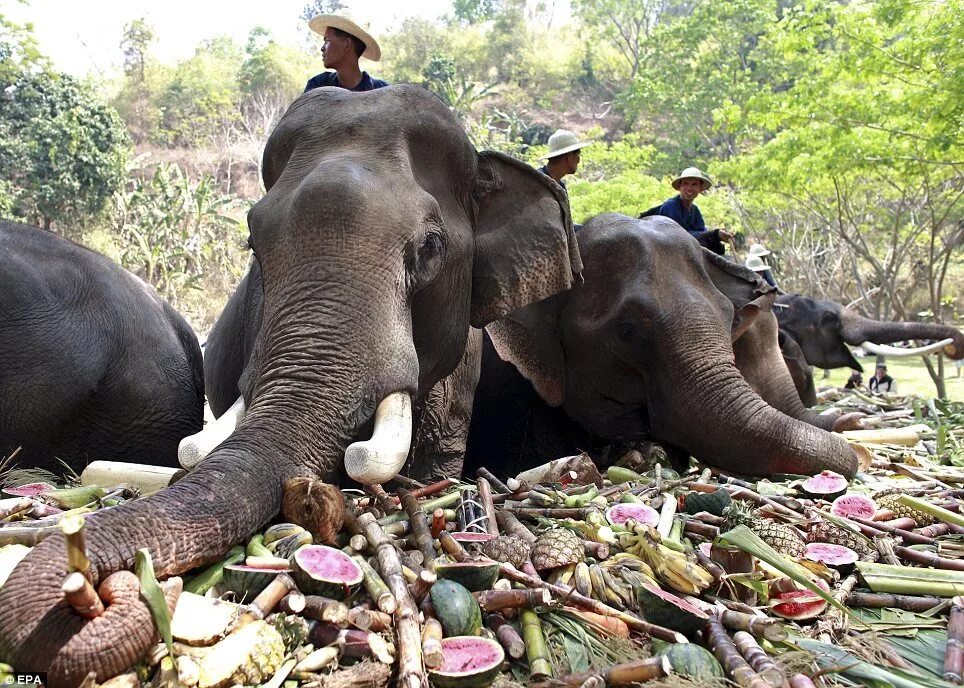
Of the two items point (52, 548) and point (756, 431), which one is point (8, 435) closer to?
point (52, 548)

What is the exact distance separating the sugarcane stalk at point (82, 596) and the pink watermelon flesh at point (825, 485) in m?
3.18

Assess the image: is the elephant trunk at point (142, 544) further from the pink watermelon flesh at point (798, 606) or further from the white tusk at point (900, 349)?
the white tusk at point (900, 349)

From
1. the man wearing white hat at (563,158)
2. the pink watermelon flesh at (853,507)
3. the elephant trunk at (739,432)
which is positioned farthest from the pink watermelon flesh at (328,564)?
the man wearing white hat at (563,158)

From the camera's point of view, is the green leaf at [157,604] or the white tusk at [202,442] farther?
the white tusk at [202,442]

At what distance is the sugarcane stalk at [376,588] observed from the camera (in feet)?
7.11

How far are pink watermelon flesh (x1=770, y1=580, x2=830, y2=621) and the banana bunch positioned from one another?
201 mm

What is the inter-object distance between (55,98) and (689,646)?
117ft

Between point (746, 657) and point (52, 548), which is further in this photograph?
point (746, 657)

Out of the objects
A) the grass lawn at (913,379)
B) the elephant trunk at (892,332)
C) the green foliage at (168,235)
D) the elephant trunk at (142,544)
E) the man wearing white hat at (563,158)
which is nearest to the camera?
the elephant trunk at (142,544)

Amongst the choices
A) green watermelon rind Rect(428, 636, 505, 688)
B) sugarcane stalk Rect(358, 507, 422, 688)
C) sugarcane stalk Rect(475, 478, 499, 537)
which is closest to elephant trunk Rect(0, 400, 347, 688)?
sugarcane stalk Rect(358, 507, 422, 688)

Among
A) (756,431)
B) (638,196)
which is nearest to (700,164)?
(638,196)

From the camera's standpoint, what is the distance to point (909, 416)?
9.17 metres

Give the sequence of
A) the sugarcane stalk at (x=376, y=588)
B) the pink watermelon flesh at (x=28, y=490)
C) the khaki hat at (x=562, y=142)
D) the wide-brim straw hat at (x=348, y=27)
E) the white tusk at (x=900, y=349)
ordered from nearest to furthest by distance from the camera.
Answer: the sugarcane stalk at (x=376, y=588) → the pink watermelon flesh at (x=28, y=490) → the wide-brim straw hat at (x=348, y=27) → the khaki hat at (x=562, y=142) → the white tusk at (x=900, y=349)

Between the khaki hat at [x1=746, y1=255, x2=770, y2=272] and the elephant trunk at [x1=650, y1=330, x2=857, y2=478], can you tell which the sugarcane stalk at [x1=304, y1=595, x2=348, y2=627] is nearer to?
the elephant trunk at [x1=650, y1=330, x2=857, y2=478]
